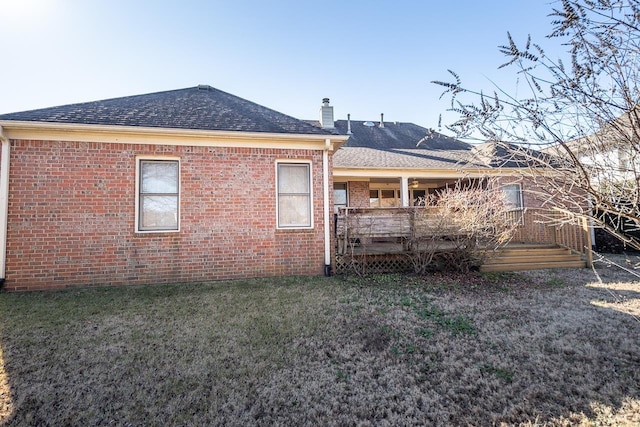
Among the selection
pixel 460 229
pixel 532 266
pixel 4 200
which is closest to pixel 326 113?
pixel 460 229

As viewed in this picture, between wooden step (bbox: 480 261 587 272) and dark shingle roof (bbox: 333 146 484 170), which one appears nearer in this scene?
wooden step (bbox: 480 261 587 272)

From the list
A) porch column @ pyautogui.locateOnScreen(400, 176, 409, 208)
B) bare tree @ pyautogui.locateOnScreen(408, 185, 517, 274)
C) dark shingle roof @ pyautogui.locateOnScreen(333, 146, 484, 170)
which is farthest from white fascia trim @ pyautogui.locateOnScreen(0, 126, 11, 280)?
porch column @ pyautogui.locateOnScreen(400, 176, 409, 208)

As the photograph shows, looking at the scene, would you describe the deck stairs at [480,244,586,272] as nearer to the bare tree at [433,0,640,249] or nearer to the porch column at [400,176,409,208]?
the porch column at [400,176,409,208]

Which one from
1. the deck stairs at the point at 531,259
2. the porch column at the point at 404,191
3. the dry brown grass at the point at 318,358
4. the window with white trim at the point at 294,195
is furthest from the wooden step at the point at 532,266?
the window with white trim at the point at 294,195

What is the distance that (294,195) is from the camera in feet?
Answer: 24.2

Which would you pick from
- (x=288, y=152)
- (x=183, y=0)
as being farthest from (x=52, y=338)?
(x=183, y=0)

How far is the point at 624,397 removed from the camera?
8.67 ft

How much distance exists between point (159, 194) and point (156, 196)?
0.08 meters

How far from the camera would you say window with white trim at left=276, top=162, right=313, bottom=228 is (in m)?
7.32

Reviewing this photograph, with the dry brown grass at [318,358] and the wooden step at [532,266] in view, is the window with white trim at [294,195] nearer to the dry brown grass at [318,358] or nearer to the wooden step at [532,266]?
the dry brown grass at [318,358]

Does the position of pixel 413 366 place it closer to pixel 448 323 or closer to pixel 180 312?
pixel 448 323

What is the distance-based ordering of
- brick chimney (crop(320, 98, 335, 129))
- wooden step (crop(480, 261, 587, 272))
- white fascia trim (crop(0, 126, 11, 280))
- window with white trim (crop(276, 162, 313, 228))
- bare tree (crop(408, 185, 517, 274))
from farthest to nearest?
brick chimney (crop(320, 98, 335, 129)), wooden step (crop(480, 261, 587, 272)), window with white trim (crop(276, 162, 313, 228)), bare tree (crop(408, 185, 517, 274)), white fascia trim (crop(0, 126, 11, 280))

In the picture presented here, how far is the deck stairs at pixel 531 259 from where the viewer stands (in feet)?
25.8

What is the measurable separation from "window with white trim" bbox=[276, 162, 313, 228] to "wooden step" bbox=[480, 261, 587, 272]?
4839 mm
